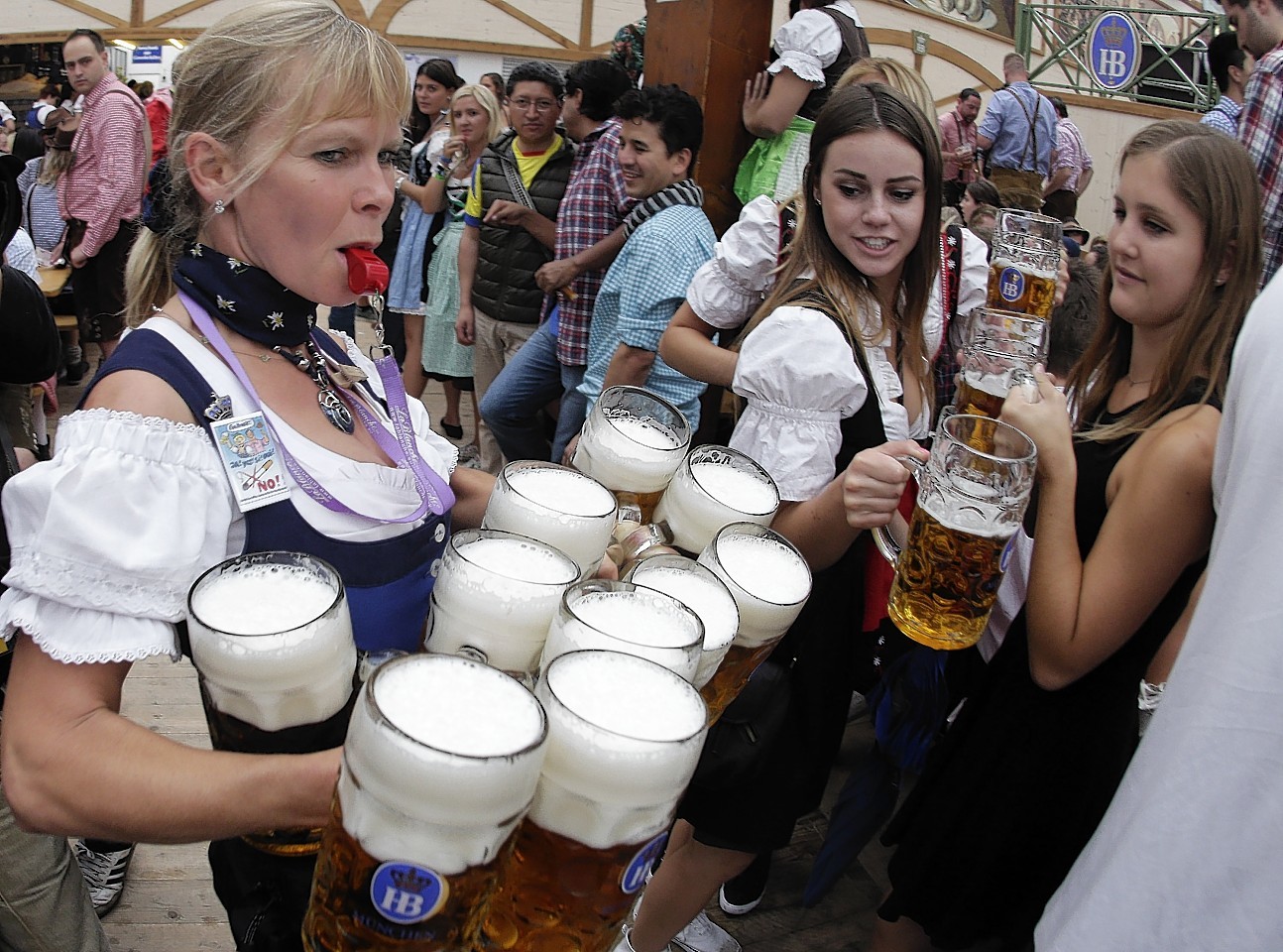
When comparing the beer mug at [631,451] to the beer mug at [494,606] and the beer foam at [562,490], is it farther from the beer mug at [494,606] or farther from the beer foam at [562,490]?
the beer mug at [494,606]

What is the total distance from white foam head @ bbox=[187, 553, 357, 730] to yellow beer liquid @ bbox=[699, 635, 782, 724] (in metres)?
0.38

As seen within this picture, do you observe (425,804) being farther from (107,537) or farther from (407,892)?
(107,537)

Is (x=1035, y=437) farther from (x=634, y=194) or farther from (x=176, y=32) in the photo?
(x=176, y=32)

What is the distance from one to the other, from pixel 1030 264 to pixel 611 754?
4.43 ft

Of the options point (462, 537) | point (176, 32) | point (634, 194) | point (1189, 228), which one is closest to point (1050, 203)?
point (634, 194)

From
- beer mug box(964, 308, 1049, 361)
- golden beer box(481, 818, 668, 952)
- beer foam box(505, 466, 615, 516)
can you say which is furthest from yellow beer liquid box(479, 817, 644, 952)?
beer mug box(964, 308, 1049, 361)

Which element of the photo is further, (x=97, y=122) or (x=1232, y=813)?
(x=97, y=122)

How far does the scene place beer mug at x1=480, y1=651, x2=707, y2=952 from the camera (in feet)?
2.19

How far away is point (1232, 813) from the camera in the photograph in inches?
36.9

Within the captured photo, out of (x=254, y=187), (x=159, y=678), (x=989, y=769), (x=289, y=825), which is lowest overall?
(x=159, y=678)

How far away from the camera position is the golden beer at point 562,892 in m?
0.71

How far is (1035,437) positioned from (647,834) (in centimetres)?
87

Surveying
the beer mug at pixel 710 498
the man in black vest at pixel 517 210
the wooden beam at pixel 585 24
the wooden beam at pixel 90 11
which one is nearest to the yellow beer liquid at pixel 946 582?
the beer mug at pixel 710 498

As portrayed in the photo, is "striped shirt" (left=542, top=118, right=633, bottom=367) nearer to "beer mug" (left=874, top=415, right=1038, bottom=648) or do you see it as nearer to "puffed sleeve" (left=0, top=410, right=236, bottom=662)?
"beer mug" (left=874, top=415, right=1038, bottom=648)
